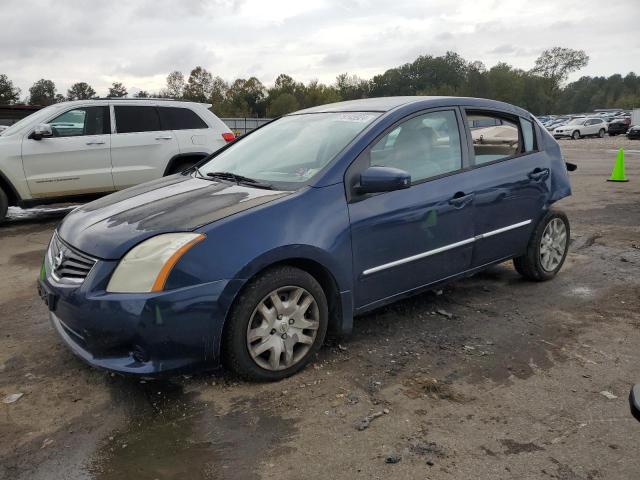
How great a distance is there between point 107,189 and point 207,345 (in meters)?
6.15

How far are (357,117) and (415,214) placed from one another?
802 millimetres

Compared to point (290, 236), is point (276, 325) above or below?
below

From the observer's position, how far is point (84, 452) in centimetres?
258

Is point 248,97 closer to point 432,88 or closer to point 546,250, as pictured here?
point 432,88

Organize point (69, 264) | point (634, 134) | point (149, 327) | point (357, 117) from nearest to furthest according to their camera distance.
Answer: point (149, 327) → point (69, 264) → point (357, 117) → point (634, 134)

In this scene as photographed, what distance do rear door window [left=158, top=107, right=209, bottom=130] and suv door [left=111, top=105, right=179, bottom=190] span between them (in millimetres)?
94

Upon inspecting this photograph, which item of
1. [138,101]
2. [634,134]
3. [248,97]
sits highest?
[248,97]

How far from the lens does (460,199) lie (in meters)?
3.96

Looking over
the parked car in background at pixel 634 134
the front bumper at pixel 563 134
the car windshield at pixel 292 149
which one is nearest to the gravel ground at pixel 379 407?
the car windshield at pixel 292 149

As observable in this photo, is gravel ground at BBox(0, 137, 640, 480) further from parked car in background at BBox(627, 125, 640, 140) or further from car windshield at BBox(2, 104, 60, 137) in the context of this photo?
parked car in background at BBox(627, 125, 640, 140)

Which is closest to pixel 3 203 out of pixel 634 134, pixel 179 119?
pixel 179 119

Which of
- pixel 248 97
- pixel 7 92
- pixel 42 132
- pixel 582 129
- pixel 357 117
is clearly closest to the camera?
pixel 357 117

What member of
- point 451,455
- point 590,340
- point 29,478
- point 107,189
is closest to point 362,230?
point 451,455

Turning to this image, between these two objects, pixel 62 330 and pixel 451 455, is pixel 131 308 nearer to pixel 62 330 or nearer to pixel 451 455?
pixel 62 330
